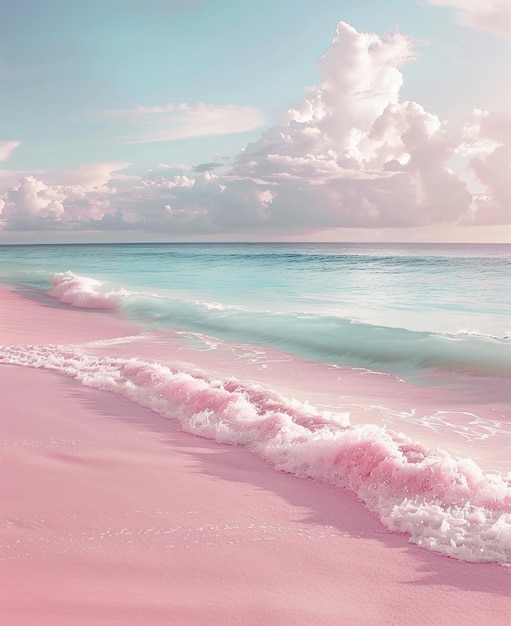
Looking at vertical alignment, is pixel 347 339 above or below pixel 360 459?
above

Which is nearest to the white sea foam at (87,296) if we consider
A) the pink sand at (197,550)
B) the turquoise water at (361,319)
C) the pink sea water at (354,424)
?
the turquoise water at (361,319)

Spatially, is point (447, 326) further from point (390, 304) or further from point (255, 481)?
point (255, 481)

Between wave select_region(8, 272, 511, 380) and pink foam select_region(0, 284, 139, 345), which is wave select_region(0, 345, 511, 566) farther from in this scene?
pink foam select_region(0, 284, 139, 345)

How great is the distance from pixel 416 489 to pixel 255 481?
132 centimetres

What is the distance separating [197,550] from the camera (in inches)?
145

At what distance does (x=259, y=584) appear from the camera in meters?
3.34

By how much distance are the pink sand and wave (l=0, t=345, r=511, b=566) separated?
0.18 m

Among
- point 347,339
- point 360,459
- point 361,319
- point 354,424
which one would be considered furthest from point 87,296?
point 360,459

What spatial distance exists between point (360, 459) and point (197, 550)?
189 cm

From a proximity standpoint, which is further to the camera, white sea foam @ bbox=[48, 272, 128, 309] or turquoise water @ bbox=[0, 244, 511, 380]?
white sea foam @ bbox=[48, 272, 128, 309]

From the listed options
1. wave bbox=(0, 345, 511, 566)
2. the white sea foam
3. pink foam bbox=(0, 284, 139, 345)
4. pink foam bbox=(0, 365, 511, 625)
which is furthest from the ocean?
pink foam bbox=(0, 284, 139, 345)

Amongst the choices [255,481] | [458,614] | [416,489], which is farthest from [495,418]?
[458,614]

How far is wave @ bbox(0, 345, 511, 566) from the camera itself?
3.99m

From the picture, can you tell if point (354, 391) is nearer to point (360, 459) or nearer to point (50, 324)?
point (360, 459)
